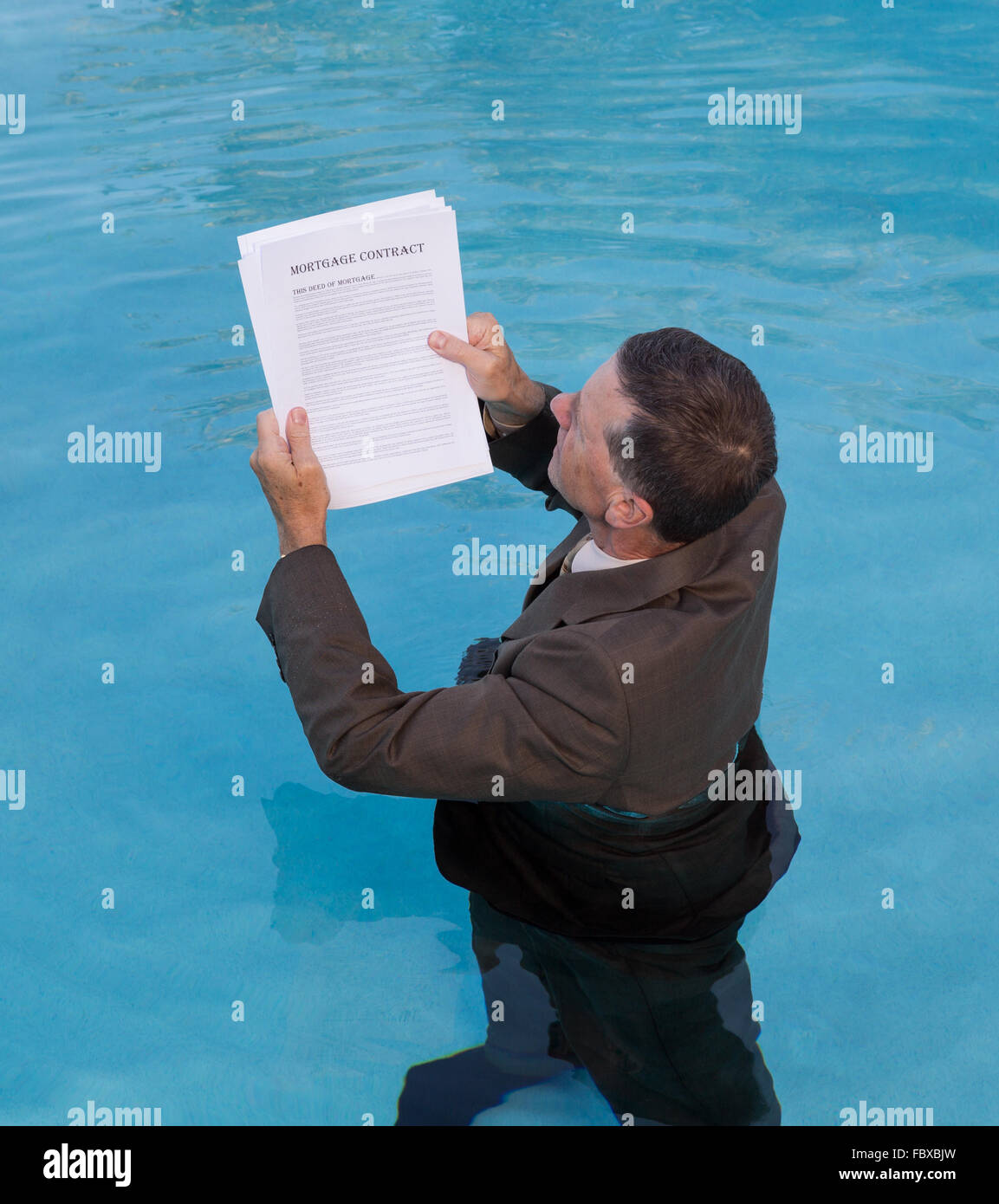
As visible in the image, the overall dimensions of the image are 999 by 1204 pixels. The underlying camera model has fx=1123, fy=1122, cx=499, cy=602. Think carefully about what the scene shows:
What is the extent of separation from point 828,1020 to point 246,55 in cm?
733

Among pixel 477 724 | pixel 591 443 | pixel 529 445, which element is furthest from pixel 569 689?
pixel 529 445

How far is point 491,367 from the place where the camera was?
79.5 inches

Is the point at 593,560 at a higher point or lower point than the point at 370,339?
lower

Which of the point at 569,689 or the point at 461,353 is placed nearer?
the point at 569,689

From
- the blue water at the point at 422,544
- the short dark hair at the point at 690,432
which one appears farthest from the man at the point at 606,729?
the blue water at the point at 422,544

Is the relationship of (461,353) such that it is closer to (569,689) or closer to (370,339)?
(370,339)

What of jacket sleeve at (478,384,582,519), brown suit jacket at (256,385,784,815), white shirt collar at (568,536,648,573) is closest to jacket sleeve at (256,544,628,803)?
brown suit jacket at (256,385,784,815)

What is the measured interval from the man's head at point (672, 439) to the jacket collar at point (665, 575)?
5 cm

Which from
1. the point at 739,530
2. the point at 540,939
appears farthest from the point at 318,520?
the point at 540,939

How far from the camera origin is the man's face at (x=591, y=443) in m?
1.72

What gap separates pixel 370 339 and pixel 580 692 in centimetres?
69

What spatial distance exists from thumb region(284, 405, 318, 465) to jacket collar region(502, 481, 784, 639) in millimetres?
469

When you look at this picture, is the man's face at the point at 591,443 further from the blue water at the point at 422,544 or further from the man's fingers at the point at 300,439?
the blue water at the point at 422,544

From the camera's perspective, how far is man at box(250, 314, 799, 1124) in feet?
5.51
